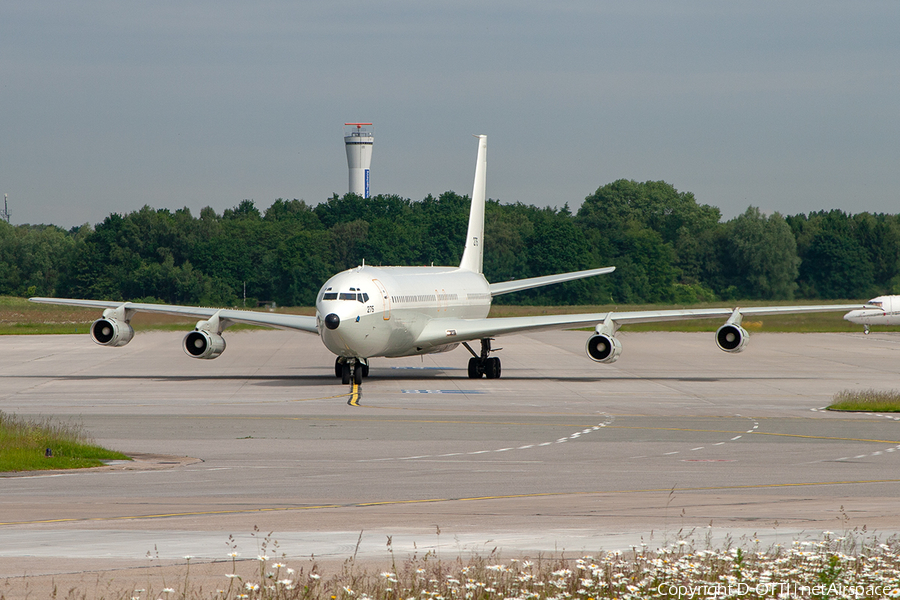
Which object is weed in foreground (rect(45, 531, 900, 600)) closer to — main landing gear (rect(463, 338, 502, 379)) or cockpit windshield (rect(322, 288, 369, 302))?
cockpit windshield (rect(322, 288, 369, 302))

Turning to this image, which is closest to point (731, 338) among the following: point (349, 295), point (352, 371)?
point (352, 371)

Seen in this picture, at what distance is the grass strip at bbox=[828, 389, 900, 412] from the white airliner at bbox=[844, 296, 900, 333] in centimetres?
5750

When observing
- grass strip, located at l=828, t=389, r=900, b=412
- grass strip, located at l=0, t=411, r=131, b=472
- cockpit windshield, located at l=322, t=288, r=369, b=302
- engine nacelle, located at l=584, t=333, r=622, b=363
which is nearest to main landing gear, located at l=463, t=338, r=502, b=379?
engine nacelle, located at l=584, t=333, r=622, b=363

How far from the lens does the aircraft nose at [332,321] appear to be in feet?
123

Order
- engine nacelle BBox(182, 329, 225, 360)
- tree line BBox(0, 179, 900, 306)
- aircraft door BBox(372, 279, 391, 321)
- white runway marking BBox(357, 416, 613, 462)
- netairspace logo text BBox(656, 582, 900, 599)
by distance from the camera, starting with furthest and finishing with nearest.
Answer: tree line BBox(0, 179, 900, 306) < engine nacelle BBox(182, 329, 225, 360) < aircraft door BBox(372, 279, 391, 321) < white runway marking BBox(357, 416, 613, 462) < netairspace logo text BBox(656, 582, 900, 599)

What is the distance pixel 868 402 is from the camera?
32.0 m

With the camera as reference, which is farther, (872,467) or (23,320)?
(23,320)

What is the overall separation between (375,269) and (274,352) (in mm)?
Result: 21745

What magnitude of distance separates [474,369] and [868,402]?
16568 millimetres

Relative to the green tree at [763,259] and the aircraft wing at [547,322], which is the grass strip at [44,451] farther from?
the green tree at [763,259]

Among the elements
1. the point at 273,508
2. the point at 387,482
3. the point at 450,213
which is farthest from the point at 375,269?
the point at 450,213

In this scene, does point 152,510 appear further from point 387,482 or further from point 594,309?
point 594,309

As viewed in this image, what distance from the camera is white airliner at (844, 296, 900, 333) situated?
87938mm

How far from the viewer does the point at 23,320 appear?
9912 cm
